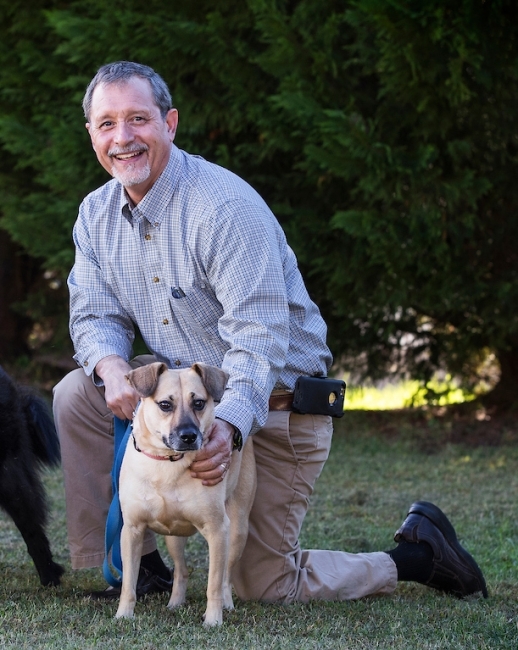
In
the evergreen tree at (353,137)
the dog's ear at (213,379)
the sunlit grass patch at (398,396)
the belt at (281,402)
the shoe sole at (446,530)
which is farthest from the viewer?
the sunlit grass patch at (398,396)

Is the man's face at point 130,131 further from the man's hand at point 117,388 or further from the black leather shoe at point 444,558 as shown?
the black leather shoe at point 444,558

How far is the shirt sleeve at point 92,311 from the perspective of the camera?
3.40m

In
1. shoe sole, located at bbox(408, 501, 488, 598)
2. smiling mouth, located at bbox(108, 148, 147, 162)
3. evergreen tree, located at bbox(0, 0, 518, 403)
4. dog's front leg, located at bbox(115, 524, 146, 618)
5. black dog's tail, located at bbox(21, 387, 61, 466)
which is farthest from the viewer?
evergreen tree, located at bbox(0, 0, 518, 403)

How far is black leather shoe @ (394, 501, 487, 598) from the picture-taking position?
3455mm

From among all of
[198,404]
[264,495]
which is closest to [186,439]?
[198,404]

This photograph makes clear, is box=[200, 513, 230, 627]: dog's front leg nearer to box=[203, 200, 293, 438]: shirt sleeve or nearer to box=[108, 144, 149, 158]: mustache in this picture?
box=[203, 200, 293, 438]: shirt sleeve

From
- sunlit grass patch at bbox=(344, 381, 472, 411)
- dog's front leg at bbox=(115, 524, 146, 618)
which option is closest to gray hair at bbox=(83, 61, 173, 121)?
dog's front leg at bbox=(115, 524, 146, 618)

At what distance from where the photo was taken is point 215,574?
2.93 metres

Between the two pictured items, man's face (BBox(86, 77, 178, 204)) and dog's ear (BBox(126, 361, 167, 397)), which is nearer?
dog's ear (BBox(126, 361, 167, 397))

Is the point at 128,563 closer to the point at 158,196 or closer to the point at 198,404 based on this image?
the point at 198,404

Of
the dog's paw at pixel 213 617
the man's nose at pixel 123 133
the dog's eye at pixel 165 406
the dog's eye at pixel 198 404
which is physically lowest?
the dog's paw at pixel 213 617

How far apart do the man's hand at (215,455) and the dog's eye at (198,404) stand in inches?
2.6

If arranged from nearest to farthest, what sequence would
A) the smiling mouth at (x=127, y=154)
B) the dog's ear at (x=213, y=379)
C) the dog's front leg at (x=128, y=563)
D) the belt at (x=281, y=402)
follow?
the dog's ear at (x=213, y=379) < the dog's front leg at (x=128, y=563) < the smiling mouth at (x=127, y=154) < the belt at (x=281, y=402)

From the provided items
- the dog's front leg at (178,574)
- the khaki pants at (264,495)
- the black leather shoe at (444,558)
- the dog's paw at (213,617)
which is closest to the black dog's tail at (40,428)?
the khaki pants at (264,495)
